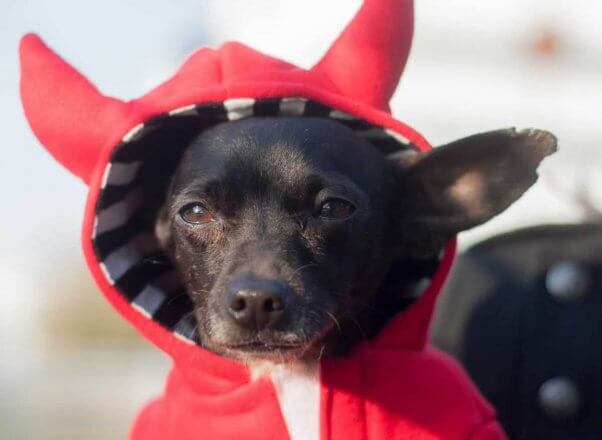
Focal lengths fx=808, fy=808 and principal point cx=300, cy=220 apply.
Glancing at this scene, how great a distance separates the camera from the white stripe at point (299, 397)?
1539mm

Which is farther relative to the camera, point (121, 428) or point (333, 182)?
point (121, 428)

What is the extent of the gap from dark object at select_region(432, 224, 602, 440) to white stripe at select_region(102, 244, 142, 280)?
0.80m

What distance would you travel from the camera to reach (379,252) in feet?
5.60

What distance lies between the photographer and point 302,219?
5.25ft

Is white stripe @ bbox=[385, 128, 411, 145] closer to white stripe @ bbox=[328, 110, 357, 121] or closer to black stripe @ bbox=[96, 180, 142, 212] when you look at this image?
white stripe @ bbox=[328, 110, 357, 121]

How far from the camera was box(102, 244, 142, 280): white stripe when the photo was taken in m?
1.63

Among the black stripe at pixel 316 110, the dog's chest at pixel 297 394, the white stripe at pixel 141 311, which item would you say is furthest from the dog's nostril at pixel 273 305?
the black stripe at pixel 316 110

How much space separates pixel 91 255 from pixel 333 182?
494mm

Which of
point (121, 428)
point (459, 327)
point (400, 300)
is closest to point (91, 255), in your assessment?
point (400, 300)

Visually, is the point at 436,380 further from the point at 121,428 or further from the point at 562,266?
the point at 121,428

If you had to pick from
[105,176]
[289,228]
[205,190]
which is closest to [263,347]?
[289,228]

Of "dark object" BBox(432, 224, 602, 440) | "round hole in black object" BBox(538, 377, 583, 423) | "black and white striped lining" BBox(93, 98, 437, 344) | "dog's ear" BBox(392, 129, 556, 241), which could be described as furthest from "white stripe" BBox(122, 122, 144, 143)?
"round hole in black object" BBox(538, 377, 583, 423)

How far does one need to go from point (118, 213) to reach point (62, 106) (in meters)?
0.25

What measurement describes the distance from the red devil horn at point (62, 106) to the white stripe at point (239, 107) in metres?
0.21
